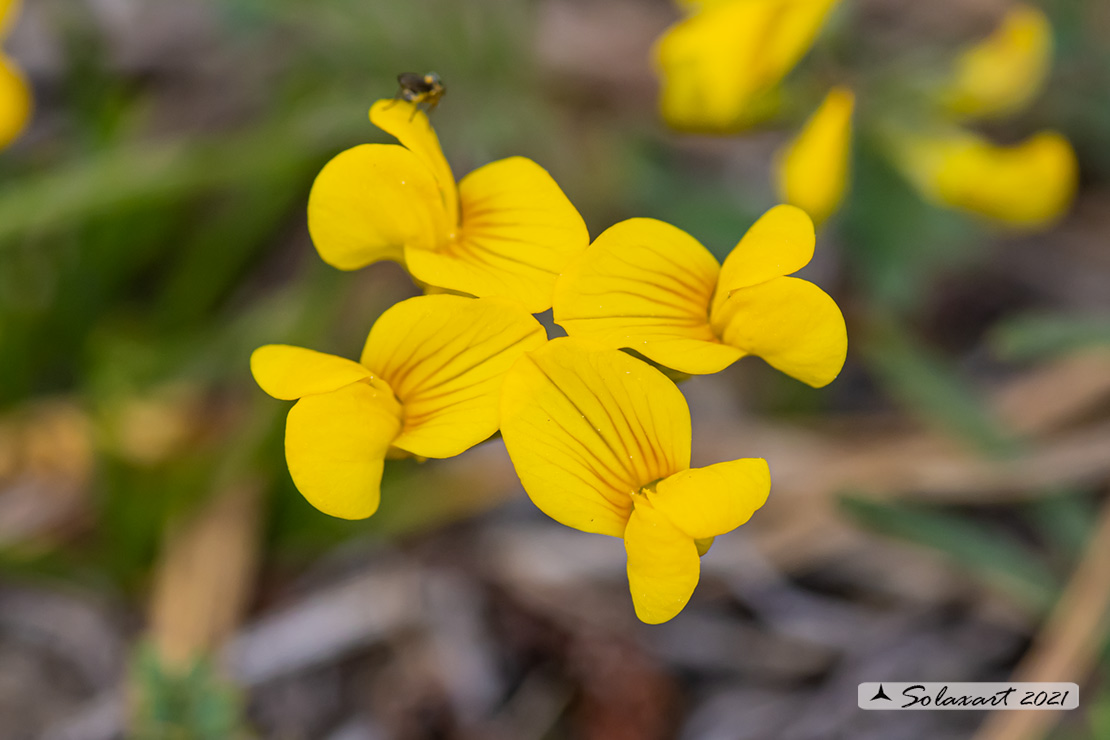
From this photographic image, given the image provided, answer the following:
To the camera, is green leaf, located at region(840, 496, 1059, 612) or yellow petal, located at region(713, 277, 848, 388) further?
green leaf, located at region(840, 496, 1059, 612)

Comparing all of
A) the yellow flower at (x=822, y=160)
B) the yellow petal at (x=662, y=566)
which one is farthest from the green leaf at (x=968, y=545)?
the yellow petal at (x=662, y=566)

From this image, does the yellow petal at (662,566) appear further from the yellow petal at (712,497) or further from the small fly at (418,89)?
the small fly at (418,89)

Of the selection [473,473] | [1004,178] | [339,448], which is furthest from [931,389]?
[339,448]

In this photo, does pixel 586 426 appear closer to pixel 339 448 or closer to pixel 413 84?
pixel 339 448

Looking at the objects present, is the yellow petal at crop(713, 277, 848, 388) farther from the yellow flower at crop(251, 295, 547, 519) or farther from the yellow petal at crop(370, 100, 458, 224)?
the yellow petal at crop(370, 100, 458, 224)

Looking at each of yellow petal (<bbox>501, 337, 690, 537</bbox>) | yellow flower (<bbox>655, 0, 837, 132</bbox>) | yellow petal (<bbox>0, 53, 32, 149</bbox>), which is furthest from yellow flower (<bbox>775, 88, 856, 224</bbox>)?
yellow petal (<bbox>0, 53, 32, 149</bbox>)
